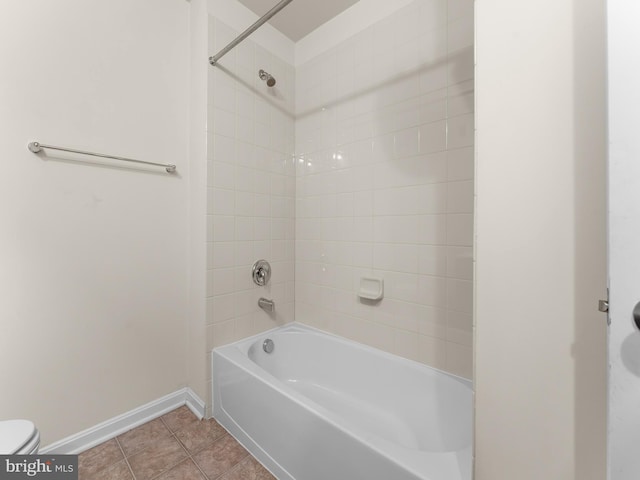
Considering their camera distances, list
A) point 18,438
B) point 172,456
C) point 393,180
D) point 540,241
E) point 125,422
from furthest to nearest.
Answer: point 393,180 < point 125,422 < point 172,456 < point 18,438 < point 540,241

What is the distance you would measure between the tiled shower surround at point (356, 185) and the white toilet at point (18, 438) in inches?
30.4

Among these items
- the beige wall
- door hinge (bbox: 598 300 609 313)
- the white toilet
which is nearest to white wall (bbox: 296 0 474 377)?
the beige wall

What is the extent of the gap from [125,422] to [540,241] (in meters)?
2.02

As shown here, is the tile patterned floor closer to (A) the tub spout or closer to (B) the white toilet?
(B) the white toilet

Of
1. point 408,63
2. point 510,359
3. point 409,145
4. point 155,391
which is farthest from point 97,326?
point 408,63

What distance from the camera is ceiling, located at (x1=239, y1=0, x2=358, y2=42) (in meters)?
1.67

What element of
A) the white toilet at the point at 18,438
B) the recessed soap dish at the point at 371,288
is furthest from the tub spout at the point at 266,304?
the white toilet at the point at 18,438

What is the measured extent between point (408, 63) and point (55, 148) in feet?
5.83

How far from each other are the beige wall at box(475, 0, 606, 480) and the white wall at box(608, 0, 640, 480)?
2.6 inches

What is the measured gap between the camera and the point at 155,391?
155cm

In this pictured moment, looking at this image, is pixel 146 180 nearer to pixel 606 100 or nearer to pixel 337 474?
pixel 337 474

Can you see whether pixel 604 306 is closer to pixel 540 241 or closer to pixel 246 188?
pixel 540 241

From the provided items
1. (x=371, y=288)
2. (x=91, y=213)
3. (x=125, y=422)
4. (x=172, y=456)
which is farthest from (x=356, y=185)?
(x=125, y=422)

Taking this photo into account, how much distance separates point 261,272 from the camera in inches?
71.1
